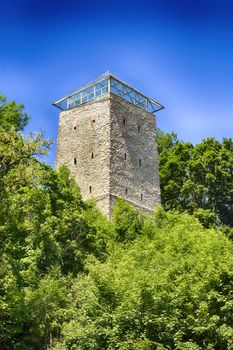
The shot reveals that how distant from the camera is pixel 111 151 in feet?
98.4

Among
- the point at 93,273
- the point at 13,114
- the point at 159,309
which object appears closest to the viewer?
the point at 159,309

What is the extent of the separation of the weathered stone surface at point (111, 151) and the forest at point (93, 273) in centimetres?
265

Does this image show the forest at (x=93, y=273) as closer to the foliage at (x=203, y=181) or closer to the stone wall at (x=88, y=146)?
the stone wall at (x=88, y=146)

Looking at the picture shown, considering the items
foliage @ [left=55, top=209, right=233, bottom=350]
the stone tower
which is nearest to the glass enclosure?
the stone tower

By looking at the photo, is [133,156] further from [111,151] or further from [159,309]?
[159,309]

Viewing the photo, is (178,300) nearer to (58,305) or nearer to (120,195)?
(58,305)

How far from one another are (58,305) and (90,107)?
16.1 metres

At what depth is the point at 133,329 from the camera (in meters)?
14.9

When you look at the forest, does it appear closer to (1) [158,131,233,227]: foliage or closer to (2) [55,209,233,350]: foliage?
(2) [55,209,233,350]: foliage

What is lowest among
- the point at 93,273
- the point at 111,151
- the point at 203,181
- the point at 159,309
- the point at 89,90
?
the point at 159,309

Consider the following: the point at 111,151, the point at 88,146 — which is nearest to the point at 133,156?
the point at 111,151

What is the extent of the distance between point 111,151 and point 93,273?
1408 centimetres

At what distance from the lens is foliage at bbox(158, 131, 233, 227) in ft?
109

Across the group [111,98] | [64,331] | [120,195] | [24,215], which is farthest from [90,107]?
[64,331]
